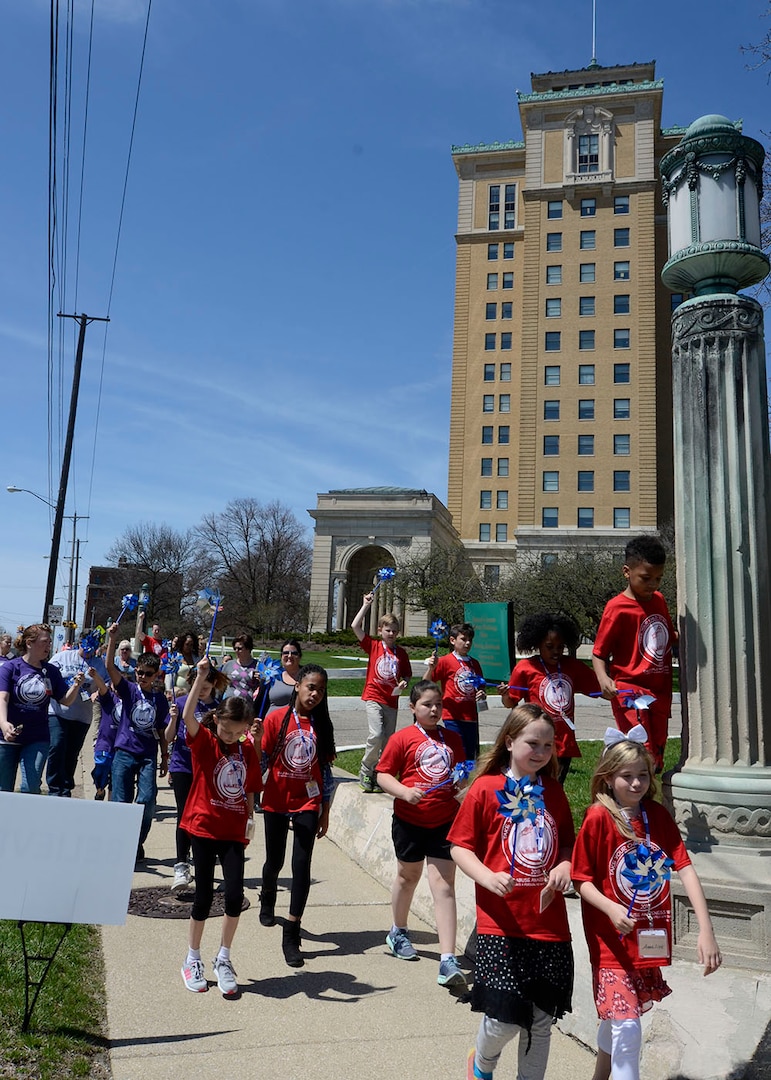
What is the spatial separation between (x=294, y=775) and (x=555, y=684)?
1.97m

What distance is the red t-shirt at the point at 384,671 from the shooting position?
949cm

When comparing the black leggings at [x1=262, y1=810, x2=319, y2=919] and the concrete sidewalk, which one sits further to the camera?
the black leggings at [x1=262, y1=810, x2=319, y2=919]

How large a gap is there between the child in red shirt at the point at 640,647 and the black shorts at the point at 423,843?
1458mm

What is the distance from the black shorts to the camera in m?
5.46

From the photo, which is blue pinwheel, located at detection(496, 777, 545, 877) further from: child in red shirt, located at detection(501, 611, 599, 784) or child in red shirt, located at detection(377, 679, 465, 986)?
child in red shirt, located at detection(501, 611, 599, 784)

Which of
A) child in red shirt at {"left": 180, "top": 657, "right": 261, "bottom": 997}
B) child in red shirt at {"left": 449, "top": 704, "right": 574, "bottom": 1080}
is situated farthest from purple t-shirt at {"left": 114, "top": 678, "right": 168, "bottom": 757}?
child in red shirt at {"left": 449, "top": 704, "right": 574, "bottom": 1080}

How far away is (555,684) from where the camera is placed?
6.06 metres

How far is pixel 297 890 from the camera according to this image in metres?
5.59

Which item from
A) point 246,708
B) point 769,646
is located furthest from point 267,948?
point 769,646

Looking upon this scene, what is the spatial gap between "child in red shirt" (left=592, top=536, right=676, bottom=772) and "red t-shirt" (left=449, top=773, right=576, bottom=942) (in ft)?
4.19

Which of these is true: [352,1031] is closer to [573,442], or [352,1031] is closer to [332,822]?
[332,822]

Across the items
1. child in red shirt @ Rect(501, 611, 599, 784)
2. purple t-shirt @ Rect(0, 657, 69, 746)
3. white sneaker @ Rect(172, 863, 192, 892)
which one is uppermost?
child in red shirt @ Rect(501, 611, 599, 784)

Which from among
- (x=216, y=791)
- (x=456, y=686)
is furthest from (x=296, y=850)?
(x=456, y=686)

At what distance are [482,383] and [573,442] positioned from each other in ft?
35.9
